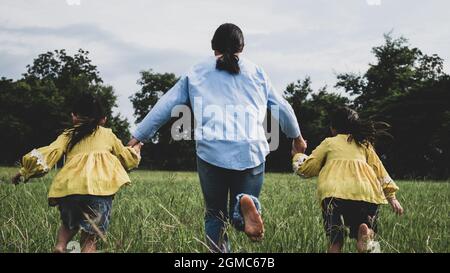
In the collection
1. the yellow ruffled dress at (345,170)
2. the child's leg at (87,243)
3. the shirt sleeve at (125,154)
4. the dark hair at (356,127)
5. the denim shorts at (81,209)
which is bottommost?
the child's leg at (87,243)

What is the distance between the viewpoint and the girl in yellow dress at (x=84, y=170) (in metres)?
3.54

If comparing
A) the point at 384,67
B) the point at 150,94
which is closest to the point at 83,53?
the point at 150,94

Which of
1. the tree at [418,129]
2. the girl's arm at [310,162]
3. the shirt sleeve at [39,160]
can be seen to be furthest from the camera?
the tree at [418,129]

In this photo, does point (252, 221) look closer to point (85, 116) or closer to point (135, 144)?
point (135, 144)

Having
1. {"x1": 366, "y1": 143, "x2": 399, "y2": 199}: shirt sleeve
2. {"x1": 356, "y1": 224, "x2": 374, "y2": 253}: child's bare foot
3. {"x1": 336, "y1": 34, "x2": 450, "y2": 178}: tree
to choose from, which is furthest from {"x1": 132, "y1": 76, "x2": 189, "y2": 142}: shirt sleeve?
{"x1": 336, "y1": 34, "x2": 450, "y2": 178}: tree

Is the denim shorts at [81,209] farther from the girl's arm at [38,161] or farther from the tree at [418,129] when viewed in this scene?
the tree at [418,129]

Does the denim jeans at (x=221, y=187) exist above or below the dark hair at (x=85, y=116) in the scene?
below

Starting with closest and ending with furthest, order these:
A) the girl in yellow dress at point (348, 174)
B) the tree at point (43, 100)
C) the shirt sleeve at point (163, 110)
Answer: the shirt sleeve at point (163, 110), the girl in yellow dress at point (348, 174), the tree at point (43, 100)

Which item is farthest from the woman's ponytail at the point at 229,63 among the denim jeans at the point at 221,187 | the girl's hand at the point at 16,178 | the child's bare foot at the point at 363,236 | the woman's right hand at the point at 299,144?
the girl's hand at the point at 16,178

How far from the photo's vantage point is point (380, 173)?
4.17 metres

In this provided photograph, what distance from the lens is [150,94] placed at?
2437 inches
